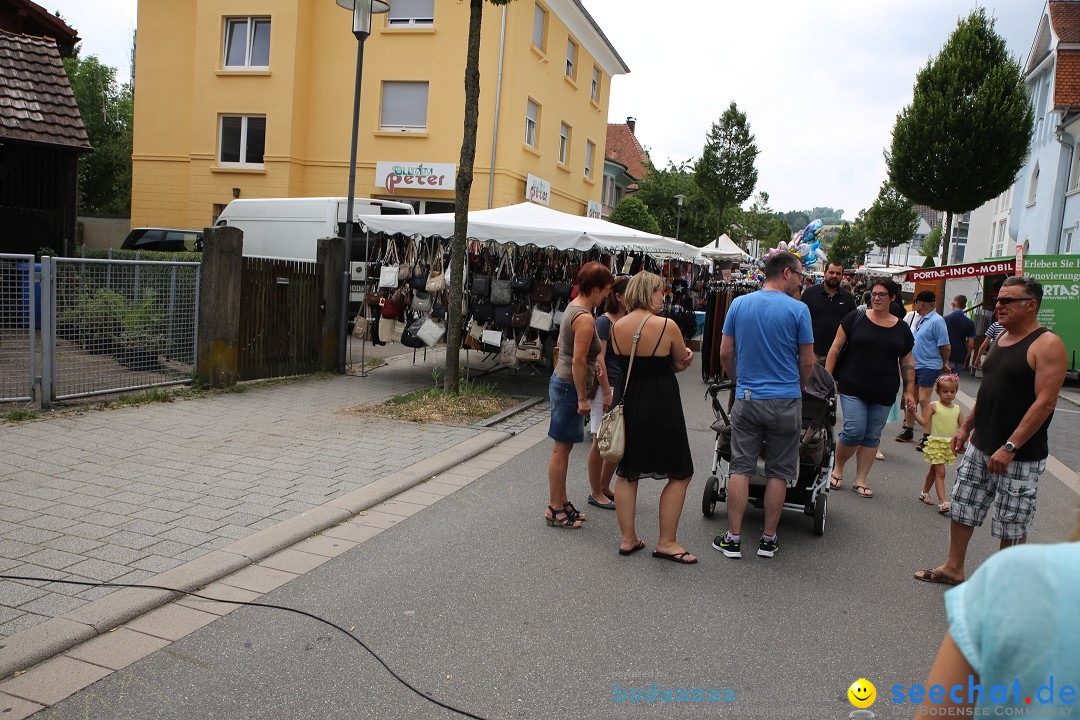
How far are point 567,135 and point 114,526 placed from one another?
24.0 metres

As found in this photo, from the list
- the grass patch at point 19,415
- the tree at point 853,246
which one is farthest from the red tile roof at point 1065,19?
the tree at point 853,246

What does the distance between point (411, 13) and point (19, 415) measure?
58.8 feet

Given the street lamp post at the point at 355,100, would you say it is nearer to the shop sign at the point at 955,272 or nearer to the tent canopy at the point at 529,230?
the tent canopy at the point at 529,230

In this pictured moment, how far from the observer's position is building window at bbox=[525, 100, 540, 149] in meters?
23.4

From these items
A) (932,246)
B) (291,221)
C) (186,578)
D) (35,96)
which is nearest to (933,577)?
(186,578)

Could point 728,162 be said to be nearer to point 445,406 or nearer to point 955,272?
point 955,272

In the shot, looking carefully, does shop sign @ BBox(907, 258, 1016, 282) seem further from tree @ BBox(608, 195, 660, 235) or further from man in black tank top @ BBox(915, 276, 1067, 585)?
tree @ BBox(608, 195, 660, 235)

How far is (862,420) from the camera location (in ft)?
21.7

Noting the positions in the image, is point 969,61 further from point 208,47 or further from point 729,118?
point 208,47

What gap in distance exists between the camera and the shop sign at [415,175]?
21766 mm

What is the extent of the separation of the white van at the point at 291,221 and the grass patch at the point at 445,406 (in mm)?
5928

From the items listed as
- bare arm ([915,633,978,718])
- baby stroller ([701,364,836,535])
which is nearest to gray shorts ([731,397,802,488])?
baby stroller ([701,364,836,535])

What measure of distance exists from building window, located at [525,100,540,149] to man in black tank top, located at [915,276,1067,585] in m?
20.0

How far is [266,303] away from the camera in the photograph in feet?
34.3
